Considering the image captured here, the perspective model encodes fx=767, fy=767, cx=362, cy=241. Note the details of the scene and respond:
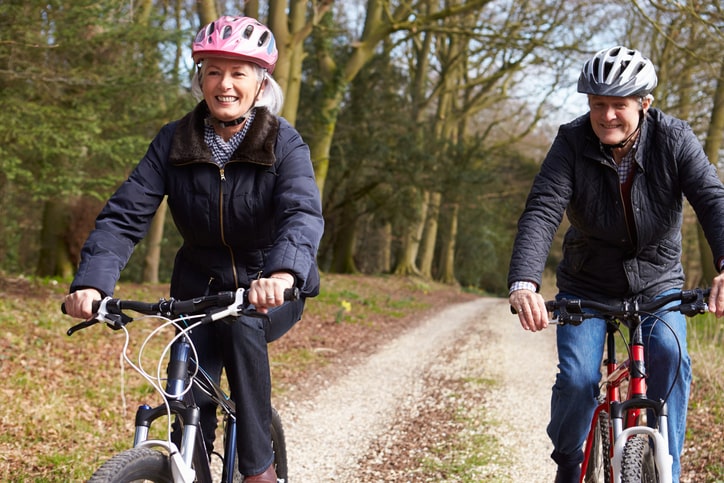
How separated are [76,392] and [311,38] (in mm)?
14301

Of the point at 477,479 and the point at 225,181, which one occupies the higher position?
the point at 225,181

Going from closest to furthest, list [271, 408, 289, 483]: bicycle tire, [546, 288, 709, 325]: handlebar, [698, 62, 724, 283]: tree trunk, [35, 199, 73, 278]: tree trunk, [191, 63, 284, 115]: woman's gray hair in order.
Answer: [546, 288, 709, 325]: handlebar < [191, 63, 284, 115]: woman's gray hair < [271, 408, 289, 483]: bicycle tire < [698, 62, 724, 283]: tree trunk < [35, 199, 73, 278]: tree trunk

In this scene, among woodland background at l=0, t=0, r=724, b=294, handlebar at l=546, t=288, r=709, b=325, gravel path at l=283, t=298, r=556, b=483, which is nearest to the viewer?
handlebar at l=546, t=288, r=709, b=325

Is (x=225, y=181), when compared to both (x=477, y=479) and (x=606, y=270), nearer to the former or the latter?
(x=606, y=270)

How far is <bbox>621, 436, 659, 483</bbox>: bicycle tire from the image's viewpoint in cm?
281

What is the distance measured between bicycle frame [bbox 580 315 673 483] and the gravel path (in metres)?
1.93

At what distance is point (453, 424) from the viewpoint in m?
6.54

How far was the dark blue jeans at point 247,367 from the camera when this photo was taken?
9.77 feet

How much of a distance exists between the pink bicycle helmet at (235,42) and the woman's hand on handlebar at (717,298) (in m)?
1.90

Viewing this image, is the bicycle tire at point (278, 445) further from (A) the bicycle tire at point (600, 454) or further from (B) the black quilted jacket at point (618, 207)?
(A) the bicycle tire at point (600, 454)

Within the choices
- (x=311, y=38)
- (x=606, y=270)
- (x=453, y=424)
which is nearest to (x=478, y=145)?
(x=311, y=38)

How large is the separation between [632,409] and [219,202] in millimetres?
1814

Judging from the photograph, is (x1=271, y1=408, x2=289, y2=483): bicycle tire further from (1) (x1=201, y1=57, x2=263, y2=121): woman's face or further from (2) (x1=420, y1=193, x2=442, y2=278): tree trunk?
(2) (x1=420, y1=193, x2=442, y2=278): tree trunk

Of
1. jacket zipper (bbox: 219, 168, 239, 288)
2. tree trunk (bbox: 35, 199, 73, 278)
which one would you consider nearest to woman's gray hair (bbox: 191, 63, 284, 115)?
jacket zipper (bbox: 219, 168, 239, 288)
